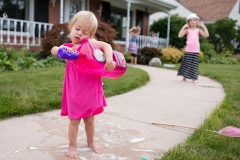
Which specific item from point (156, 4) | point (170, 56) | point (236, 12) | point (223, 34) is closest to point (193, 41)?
point (170, 56)

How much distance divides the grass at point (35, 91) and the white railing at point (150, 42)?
31.6 feet

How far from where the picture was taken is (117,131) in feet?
9.42

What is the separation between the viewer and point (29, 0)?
449 inches

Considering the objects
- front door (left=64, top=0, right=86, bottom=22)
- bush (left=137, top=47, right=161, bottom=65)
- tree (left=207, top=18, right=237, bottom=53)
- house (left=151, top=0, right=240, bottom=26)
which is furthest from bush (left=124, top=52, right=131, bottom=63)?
house (left=151, top=0, right=240, bottom=26)

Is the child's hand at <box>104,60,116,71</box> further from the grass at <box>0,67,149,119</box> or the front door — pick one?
the front door

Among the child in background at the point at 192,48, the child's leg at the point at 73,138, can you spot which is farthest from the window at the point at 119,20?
the child's leg at the point at 73,138

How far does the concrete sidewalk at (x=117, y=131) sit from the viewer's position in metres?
2.28

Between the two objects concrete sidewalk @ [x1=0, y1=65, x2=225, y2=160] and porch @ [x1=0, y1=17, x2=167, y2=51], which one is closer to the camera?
concrete sidewalk @ [x1=0, y1=65, x2=225, y2=160]

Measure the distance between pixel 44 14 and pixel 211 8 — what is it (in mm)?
23450

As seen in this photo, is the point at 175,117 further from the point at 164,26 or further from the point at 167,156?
the point at 164,26

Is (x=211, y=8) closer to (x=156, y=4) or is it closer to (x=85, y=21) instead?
(x=156, y=4)

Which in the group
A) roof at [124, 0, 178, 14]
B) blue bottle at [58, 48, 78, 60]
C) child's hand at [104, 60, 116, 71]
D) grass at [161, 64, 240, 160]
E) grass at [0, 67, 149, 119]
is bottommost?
grass at [161, 64, 240, 160]

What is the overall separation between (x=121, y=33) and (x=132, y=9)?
1798 mm

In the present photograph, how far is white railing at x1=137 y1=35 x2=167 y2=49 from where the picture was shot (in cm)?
1551
